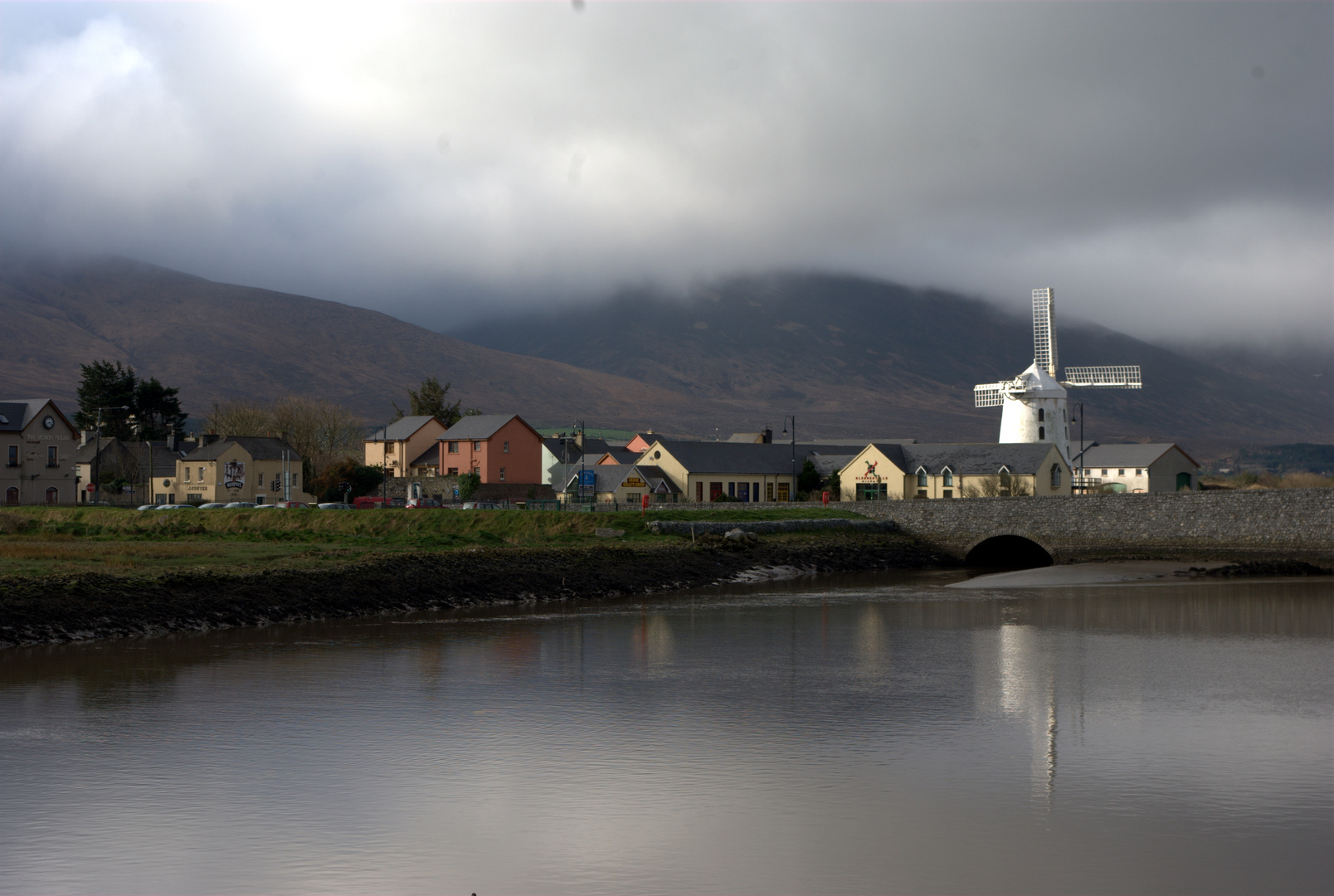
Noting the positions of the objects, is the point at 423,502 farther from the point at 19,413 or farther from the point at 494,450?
the point at 19,413

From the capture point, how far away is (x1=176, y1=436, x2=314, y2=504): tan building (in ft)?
292

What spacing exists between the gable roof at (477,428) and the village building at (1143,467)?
52.1 metres

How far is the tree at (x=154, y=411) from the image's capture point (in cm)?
11238

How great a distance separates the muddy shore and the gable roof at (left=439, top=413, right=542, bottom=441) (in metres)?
40.9

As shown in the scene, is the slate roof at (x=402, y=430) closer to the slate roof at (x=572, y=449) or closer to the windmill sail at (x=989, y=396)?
the slate roof at (x=572, y=449)

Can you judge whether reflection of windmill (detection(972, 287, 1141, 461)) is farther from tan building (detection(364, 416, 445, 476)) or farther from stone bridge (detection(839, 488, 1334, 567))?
tan building (detection(364, 416, 445, 476))

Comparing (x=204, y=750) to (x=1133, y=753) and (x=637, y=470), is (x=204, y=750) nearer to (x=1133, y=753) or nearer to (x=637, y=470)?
(x=1133, y=753)

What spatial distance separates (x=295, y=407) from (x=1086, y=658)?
99214 mm

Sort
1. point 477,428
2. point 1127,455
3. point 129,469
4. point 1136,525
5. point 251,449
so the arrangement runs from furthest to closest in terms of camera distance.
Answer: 1. point 1127,455
2. point 477,428
3. point 129,469
4. point 251,449
5. point 1136,525

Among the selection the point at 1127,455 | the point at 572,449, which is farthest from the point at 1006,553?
the point at 572,449

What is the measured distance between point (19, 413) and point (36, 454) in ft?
10.2

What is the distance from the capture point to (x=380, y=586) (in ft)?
135

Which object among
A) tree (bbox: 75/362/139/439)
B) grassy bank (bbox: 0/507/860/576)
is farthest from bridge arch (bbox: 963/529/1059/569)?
tree (bbox: 75/362/139/439)

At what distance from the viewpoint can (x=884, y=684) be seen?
26062 mm
